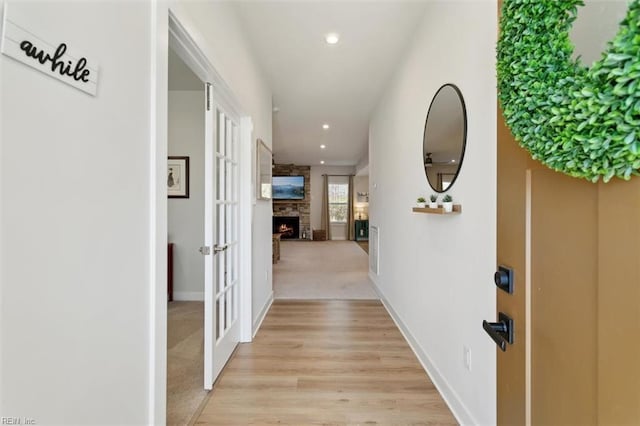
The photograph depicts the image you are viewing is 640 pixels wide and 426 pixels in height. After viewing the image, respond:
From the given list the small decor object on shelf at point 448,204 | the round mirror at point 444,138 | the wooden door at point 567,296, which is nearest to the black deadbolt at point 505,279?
the wooden door at point 567,296

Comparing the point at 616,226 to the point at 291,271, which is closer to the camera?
the point at 616,226

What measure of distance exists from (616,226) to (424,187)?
1.73 metres

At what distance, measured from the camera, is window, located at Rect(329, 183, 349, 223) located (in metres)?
10.8

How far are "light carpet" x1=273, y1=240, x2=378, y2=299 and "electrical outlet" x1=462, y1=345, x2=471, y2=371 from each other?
7.72 ft

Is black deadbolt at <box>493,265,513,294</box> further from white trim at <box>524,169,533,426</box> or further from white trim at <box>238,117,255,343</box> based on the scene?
white trim at <box>238,117,255,343</box>

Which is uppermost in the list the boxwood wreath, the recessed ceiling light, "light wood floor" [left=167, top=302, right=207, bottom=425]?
the recessed ceiling light

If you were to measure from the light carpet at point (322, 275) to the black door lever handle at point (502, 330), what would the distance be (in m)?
3.16
